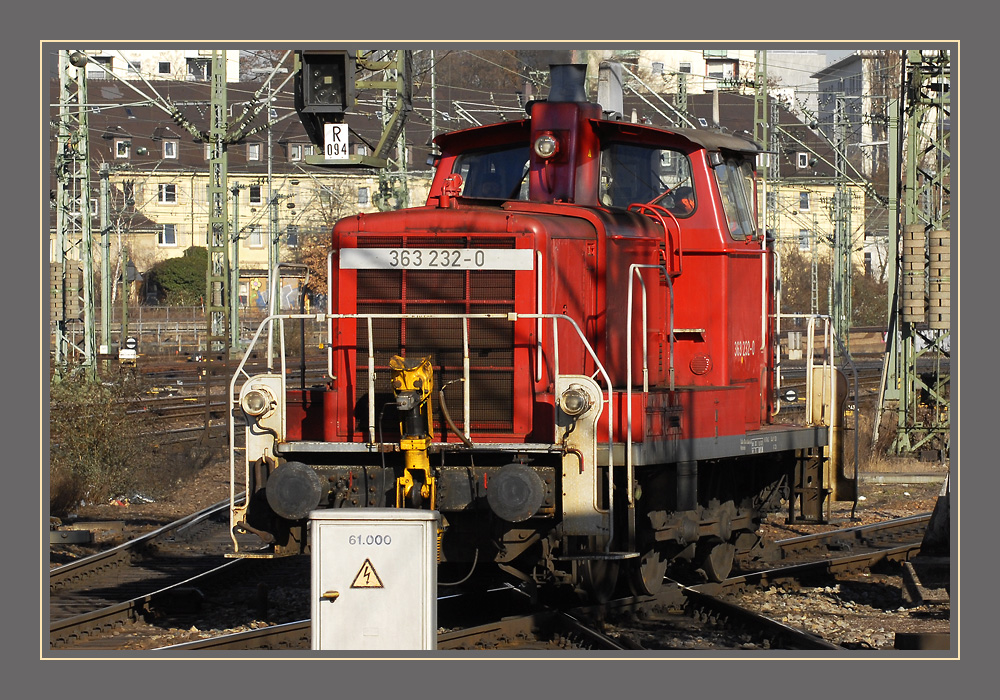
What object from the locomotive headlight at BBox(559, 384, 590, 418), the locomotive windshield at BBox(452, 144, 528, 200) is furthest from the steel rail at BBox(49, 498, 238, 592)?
the locomotive headlight at BBox(559, 384, 590, 418)

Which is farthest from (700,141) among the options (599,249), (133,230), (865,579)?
(133,230)

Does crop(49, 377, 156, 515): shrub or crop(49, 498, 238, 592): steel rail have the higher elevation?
crop(49, 377, 156, 515): shrub

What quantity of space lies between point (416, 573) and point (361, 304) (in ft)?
8.40

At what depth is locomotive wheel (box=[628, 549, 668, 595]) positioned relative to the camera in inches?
402

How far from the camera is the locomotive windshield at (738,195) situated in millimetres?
10984

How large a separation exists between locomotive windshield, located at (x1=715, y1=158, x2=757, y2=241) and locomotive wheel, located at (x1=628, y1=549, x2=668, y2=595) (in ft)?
9.01

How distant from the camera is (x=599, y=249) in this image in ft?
32.4

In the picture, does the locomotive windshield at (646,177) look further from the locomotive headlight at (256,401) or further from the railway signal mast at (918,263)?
the railway signal mast at (918,263)

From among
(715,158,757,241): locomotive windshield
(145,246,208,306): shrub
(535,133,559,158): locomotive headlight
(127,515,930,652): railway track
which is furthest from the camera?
(145,246,208,306): shrub

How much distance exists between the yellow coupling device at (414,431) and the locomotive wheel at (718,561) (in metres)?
3.29

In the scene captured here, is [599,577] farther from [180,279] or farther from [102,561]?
[180,279]

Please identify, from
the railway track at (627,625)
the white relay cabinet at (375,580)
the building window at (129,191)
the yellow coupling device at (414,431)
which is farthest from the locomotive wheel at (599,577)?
the building window at (129,191)

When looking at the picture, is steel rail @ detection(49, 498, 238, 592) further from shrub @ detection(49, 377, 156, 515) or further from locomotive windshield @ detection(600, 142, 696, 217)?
locomotive windshield @ detection(600, 142, 696, 217)

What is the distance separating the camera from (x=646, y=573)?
1021cm
